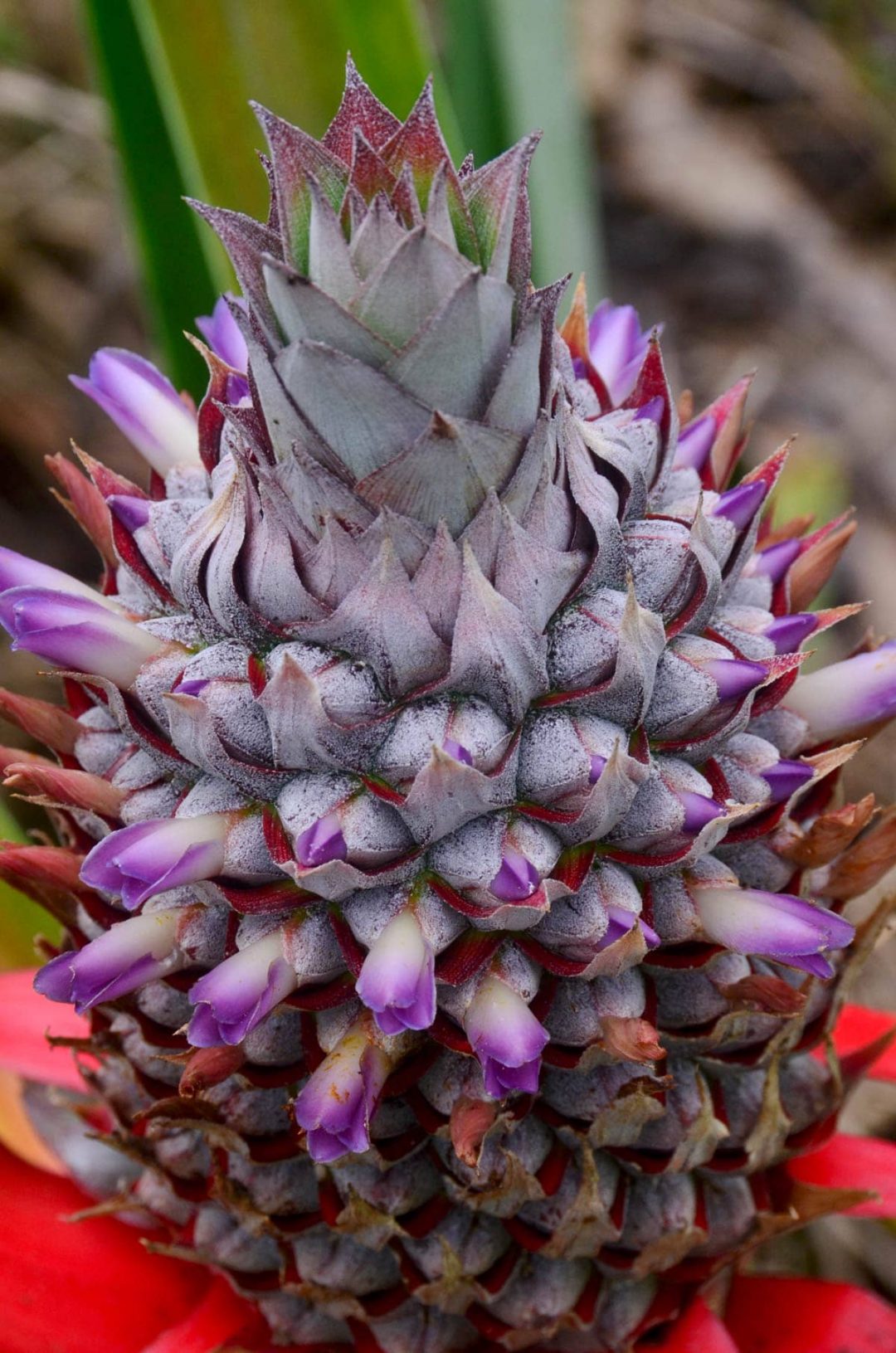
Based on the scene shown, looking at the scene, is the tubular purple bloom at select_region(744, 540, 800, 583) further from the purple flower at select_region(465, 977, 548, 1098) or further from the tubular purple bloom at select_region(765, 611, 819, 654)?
the purple flower at select_region(465, 977, 548, 1098)

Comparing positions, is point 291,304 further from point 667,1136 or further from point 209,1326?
point 209,1326

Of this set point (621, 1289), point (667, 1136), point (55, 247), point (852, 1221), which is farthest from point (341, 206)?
point (55, 247)

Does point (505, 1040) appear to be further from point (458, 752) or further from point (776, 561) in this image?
point (776, 561)

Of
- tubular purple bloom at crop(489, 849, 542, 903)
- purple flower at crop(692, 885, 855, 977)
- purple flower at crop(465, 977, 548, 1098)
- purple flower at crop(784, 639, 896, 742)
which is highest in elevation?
purple flower at crop(784, 639, 896, 742)

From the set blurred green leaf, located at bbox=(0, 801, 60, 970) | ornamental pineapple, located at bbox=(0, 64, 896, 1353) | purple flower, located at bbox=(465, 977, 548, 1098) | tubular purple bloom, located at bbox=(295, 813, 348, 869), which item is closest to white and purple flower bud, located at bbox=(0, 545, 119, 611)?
ornamental pineapple, located at bbox=(0, 64, 896, 1353)

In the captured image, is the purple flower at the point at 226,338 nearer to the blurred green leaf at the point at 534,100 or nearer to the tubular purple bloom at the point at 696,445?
the tubular purple bloom at the point at 696,445

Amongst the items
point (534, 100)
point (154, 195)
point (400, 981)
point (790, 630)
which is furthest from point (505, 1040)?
point (534, 100)

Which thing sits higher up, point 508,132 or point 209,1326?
point 508,132
